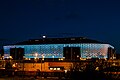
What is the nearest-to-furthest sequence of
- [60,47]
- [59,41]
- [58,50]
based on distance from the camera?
[60,47] → [58,50] → [59,41]

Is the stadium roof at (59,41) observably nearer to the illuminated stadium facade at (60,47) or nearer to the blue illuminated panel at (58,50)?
the illuminated stadium facade at (60,47)

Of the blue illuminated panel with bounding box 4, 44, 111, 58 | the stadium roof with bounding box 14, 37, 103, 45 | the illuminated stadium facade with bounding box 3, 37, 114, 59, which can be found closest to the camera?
the illuminated stadium facade with bounding box 3, 37, 114, 59

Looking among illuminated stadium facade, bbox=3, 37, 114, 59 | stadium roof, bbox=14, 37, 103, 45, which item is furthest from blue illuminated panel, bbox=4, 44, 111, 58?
stadium roof, bbox=14, 37, 103, 45

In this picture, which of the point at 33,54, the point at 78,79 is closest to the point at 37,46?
the point at 33,54

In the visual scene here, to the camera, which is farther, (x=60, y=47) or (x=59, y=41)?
(x=59, y=41)

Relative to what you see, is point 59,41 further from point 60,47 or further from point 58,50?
point 58,50

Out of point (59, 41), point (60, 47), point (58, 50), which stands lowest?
point (58, 50)

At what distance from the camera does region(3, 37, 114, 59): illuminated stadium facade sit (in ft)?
494

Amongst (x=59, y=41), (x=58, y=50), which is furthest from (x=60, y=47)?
(x=59, y=41)

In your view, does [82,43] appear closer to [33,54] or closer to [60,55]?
[60,55]

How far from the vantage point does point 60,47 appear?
502 feet

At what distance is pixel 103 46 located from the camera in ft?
518

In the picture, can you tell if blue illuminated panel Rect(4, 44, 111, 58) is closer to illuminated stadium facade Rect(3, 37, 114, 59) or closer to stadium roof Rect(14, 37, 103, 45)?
illuminated stadium facade Rect(3, 37, 114, 59)

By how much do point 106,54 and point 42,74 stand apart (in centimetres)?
11254
